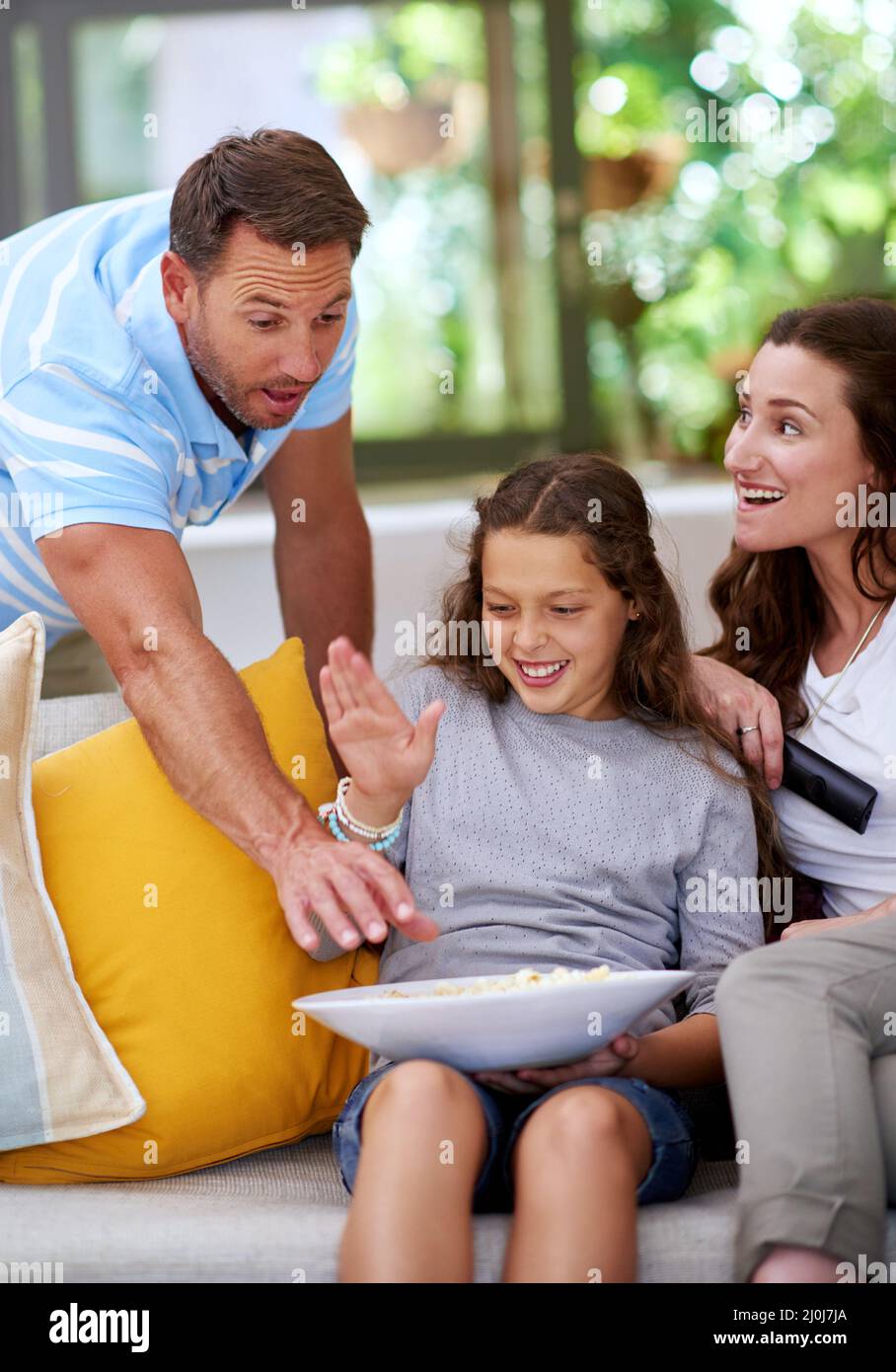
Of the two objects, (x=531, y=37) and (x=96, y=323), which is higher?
(x=531, y=37)

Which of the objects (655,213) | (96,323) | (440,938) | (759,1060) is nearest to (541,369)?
(655,213)

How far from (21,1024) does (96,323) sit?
85 cm

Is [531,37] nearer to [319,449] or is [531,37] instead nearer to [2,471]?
[319,449]

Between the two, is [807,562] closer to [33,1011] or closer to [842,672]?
[842,672]

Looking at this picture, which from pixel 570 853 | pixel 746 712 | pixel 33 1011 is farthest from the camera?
pixel 746 712

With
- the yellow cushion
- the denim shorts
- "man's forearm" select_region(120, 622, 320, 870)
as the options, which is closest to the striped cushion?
the yellow cushion

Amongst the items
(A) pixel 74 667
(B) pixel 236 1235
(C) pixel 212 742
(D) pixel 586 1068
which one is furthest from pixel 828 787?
(A) pixel 74 667

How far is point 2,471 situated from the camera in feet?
6.26

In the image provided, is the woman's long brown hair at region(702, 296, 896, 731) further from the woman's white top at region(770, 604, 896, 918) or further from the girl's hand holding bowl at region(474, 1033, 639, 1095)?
the girl's hand holding bowl at region(474, 1033, 639, 1095)

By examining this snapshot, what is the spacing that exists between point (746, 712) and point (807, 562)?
0.26 meters

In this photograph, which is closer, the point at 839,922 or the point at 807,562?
the point at 839,922

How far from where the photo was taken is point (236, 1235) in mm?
1406

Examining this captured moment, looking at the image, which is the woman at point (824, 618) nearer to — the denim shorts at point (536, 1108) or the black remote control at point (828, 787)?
the black remote control at point (828, 787)

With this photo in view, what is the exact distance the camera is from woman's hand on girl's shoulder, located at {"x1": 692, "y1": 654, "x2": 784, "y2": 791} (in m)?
1.76
